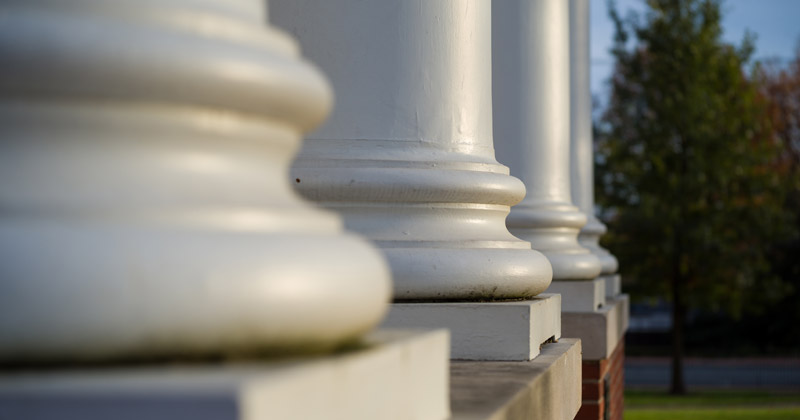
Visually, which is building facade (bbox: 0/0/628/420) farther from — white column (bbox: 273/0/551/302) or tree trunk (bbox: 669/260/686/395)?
tree trunk (bbox: 669/260/686/395)

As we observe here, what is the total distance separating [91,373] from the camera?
13.1 ft

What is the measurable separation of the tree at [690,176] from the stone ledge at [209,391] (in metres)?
58.9

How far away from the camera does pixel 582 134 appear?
1046 inches

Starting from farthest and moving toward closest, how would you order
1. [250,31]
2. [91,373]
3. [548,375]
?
[548,375] → [250,31] → [91,373]

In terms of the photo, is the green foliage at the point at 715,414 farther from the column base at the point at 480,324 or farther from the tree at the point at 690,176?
the column base at the point at 480,324

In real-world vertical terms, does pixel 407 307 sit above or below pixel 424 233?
below

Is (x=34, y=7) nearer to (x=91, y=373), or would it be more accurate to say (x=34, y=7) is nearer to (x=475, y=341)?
(x=91, y=373)

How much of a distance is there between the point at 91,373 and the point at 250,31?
4.98ft

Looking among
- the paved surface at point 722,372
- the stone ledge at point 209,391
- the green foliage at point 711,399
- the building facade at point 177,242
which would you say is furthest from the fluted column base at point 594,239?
the paved surface at point 722,372

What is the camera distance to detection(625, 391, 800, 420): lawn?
49.3 metres

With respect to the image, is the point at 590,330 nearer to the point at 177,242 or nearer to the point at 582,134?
the point at 582,134

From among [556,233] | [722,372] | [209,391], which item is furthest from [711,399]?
[209,391]

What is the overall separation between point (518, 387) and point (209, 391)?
→ 13.8 ft

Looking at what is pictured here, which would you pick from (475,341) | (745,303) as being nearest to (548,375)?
(475,341)
